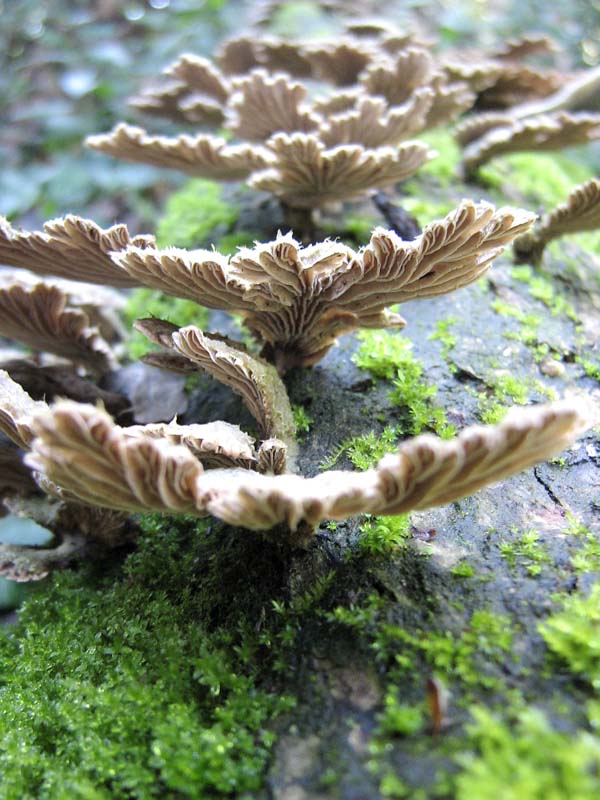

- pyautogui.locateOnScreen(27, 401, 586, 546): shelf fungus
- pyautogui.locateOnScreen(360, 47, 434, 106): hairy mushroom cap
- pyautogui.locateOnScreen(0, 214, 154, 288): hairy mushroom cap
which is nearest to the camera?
pyautogui.locateOnScreen(27, 401, 586, 546): shelf fungus

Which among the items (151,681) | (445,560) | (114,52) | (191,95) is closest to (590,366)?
(445,560)

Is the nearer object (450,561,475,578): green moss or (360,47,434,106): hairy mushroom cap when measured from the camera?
(450,561,475,578): green moss

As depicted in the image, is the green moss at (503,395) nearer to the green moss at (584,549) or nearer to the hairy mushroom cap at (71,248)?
the green moss at (584,549)

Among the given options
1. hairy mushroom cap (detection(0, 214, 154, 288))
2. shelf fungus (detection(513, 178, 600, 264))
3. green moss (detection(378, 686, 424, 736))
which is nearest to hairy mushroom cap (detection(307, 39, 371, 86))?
shelf fungus (detection(513, 178, 600, 264))

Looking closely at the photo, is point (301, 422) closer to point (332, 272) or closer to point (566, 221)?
point (332, 272)

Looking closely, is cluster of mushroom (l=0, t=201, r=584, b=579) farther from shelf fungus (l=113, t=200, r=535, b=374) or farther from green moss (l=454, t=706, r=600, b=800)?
green moss (l=454, t=706, r=600, b=800)

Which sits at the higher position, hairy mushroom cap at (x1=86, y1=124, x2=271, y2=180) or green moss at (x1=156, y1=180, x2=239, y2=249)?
hairy mushroom cap at (x1=86, y1=124, x2=271, y2=180)

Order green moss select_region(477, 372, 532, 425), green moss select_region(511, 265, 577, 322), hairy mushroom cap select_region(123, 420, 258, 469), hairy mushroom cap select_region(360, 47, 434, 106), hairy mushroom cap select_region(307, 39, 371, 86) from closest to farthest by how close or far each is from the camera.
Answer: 1. hairy mushroom cap select_region(123, 420, 258, 469)
2. green moss select_region(477, 372, 532, 425)
3. green moss select_region(511, 265, 577, 322)
4. hairy mushroom cap select_region(360, 47, 434, 106)
5. hairy mushroom cap select_region(307, 39, 371, 86)

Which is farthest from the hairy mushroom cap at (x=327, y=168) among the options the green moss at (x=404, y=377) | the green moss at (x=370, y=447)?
the green moss at (x=370, y=447)
